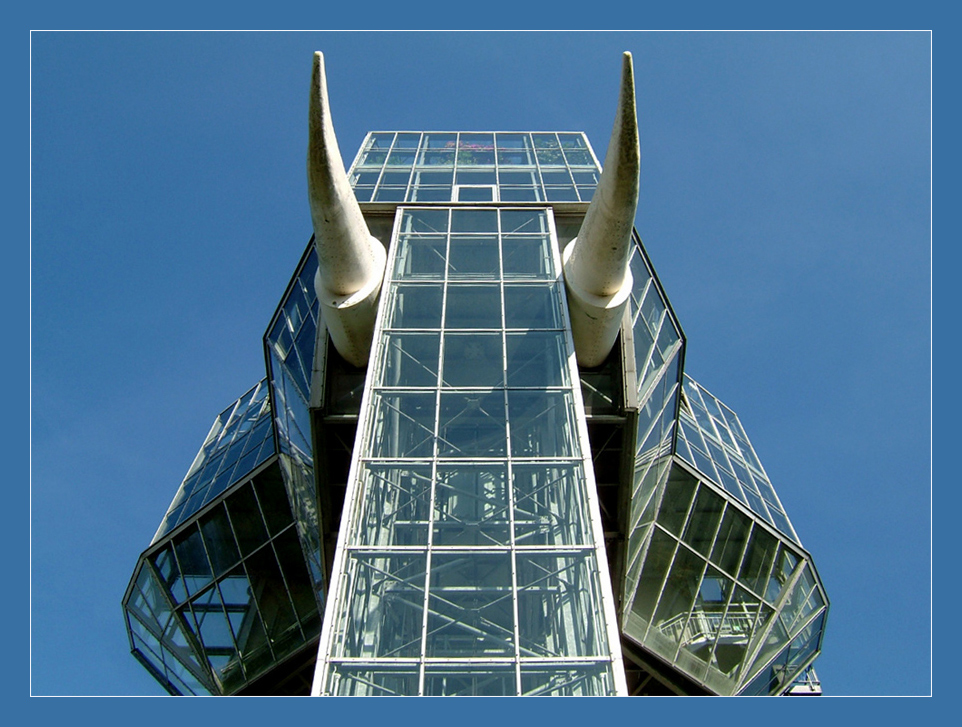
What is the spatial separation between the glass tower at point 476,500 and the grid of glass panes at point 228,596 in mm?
60

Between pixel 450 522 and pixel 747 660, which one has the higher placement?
pixel 450 522

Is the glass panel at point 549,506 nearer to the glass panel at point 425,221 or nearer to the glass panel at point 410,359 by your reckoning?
the glass panel at point 410,359

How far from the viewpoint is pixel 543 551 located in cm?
1519

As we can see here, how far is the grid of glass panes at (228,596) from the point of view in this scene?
25.9 metres

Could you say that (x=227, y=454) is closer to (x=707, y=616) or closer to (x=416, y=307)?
(x=416, y=307)

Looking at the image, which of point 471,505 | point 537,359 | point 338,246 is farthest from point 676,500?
point 338,246

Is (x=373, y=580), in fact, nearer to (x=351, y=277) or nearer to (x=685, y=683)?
(x=351, y=277)

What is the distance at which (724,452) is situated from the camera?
99.6ft

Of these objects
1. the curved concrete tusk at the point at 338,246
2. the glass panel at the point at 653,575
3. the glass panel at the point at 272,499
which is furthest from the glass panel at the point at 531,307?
the glass panel at the point at 272,499

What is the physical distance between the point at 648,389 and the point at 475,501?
676 centimetres

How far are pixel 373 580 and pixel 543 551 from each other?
269 centimetres

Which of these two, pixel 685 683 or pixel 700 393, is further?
pixel 700 393

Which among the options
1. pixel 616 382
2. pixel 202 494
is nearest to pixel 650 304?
pixel 616 382

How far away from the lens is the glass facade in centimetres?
1437
